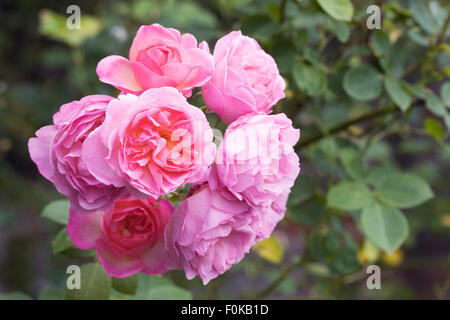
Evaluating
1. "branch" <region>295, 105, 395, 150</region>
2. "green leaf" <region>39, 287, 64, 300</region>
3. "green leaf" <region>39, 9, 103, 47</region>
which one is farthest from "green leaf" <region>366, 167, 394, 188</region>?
"green leaf" <region>39, 9, 103, 47</region>

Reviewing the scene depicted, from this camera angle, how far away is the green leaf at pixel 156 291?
95 centimetres

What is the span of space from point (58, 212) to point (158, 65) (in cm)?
41

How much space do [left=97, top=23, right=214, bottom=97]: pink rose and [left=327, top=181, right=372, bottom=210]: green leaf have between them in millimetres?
444

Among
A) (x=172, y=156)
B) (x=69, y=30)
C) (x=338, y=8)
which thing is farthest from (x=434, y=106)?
(x=69, y=30)

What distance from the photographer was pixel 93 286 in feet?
2.48

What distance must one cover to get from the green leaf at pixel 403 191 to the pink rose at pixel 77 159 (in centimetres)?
60

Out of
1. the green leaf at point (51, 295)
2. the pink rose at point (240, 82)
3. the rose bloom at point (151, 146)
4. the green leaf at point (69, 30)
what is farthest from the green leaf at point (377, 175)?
the green leaf at point (69, 30)

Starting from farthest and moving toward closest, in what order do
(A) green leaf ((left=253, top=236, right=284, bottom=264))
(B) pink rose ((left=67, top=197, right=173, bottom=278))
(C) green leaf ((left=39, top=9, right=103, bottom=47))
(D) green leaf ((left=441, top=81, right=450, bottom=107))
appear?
(C) green leaf ((left=39, top=9, right=103, bottom=47)), (A) green leaf ((left=253, top=236, right=284, bottom=264)), (D) green leaf ((left=441, top=81, right=450, bottom=107)), (B) pink rose ((left=67, top=197, right=173, bottom=278))

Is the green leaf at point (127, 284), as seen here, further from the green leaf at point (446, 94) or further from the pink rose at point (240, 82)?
the green leaf at point (446, 94)

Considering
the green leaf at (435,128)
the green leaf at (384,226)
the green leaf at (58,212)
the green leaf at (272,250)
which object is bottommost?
the green leaf at (272,250)

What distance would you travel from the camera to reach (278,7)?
97cm

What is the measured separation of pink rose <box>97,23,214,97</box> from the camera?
0.59 meters

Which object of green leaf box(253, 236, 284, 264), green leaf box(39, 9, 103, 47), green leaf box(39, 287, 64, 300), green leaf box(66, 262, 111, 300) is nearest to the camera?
green leaf box(66, 262, 111, 300)

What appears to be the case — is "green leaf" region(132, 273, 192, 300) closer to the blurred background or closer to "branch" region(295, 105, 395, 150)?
the blurred background
